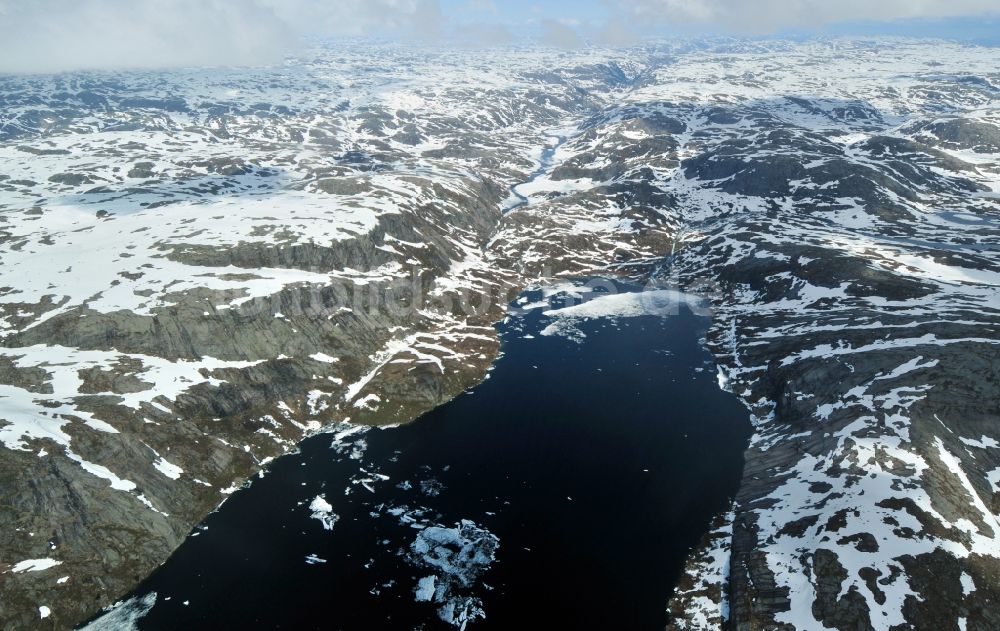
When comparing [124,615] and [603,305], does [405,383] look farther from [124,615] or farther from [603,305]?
[603,305]

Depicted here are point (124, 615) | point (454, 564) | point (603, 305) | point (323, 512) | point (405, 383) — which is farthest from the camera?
point (603, 305)

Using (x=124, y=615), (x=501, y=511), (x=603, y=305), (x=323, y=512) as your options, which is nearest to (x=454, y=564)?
(x=501, y=511)

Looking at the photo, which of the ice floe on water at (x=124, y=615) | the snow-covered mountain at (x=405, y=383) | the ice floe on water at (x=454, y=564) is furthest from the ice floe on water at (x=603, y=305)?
the ice floe on water at (x=124, y=615)

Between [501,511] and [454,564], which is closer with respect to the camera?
[454,564]

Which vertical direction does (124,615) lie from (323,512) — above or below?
below

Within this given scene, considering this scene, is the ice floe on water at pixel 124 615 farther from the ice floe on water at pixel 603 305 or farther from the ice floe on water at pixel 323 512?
the ice floe on water at pixel 603 305

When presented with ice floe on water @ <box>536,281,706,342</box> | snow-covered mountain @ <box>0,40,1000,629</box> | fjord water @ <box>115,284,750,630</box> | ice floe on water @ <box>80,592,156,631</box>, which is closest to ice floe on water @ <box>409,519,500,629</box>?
fjord water @ <box>115,284,750,630</box>

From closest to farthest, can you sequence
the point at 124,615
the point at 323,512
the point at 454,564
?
the point at 124,615
the point at 454,564
the point at 323,512

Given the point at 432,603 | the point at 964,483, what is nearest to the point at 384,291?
the point at 432,603
